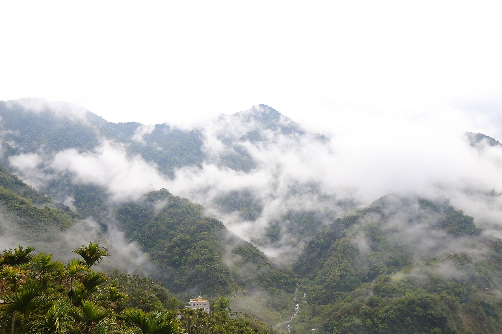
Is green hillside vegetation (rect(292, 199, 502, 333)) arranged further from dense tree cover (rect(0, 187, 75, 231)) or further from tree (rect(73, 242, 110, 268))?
tree (rect(73, 242, 110, 268))

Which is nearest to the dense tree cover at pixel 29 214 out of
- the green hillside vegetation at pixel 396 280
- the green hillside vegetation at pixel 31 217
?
the green hillside vegetation at pixel 31 217

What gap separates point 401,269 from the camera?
153m

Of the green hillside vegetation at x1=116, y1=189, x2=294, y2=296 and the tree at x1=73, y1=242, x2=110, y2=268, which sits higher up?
the tree at x1=73, y1=242, x2=110, y2=268

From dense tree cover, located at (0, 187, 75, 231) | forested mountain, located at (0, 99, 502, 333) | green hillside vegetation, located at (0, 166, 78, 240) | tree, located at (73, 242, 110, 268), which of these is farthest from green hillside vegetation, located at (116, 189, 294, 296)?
tree, located at (73, 242, 110, 268)

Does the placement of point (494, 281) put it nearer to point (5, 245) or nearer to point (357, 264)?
point (357, 264)

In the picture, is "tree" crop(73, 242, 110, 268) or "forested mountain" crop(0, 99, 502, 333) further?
"forested mountain" crop(0, 99, 502, 333)

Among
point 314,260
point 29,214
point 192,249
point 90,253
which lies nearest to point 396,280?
point 314,260

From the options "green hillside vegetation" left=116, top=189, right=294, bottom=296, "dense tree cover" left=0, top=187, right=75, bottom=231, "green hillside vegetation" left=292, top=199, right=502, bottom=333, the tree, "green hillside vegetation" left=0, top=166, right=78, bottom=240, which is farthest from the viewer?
"green hillside vegetation" left=116, top=189, right=294, bottom=296

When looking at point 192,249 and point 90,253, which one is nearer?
point 90,253

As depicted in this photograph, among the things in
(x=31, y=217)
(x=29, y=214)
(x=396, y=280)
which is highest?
(x=396, y=280)

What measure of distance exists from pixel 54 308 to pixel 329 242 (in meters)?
179

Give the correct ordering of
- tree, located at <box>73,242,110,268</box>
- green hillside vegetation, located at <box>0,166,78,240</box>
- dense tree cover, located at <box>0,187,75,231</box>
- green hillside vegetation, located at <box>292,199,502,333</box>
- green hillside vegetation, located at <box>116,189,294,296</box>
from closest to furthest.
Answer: tree, located at <box>73,242,110,268</box>, green hillside vegetation, located at <box>292,199,502,333</box>, green hillside vegetation, located at <box>0,166,78,240</box>, dense tree cover, located at <box>0,187,75,231</box>, green hillside vegetation, located at <box>116,189,294,296</box>

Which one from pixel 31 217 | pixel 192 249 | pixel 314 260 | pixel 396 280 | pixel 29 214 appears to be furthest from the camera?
pixel 314 260

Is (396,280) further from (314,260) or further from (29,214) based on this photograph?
(29,214)
